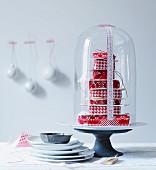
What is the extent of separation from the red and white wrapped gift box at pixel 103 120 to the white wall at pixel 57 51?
5.61 ft

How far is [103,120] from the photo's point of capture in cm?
147

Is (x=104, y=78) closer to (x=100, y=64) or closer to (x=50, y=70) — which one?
(x=100, y=64)

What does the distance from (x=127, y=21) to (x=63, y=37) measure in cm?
50

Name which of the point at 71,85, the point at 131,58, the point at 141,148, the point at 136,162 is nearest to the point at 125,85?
the point at 131,58

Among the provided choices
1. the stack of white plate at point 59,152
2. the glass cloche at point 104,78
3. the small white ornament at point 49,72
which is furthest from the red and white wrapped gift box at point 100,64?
the small white ornament at point 49,72

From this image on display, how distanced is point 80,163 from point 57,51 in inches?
77.8

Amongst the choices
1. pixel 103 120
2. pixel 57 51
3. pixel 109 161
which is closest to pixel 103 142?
pixel 103 120

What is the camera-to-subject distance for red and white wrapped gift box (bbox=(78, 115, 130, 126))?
1.47 m

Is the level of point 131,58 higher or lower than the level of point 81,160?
higher

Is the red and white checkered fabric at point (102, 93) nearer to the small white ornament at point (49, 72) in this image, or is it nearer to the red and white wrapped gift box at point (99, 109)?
the red and white wrapped gift box at point (99, 109)

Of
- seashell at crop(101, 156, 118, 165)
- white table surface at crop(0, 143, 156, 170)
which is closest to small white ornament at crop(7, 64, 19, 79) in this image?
white table surface at crop(0, 143, 156, 170)

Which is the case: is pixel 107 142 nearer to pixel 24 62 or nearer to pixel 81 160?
pixel 81 160

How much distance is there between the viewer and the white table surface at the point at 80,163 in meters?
1.24

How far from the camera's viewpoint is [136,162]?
52.2 inches
